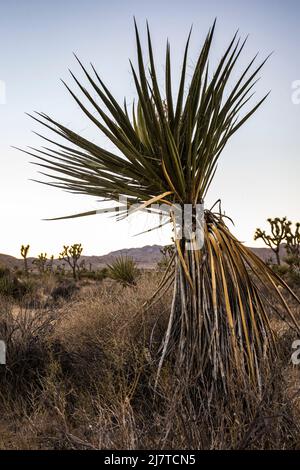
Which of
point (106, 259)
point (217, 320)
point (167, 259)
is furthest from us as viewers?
point (106, 259)

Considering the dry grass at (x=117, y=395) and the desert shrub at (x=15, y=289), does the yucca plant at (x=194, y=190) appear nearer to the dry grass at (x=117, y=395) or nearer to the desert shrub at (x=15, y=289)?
the dry grass at (x=117, y=395)

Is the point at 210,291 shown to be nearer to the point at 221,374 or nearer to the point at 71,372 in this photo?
the point at 221,374

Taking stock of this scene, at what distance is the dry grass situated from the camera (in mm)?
2625

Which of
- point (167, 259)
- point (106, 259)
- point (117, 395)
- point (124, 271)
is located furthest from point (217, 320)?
point (106, 259)

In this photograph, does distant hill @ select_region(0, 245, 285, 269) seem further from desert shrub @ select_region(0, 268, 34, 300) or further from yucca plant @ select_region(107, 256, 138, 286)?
yucca plant @ select_region(107, 256, 138, 286)

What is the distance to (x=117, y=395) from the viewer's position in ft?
10.8

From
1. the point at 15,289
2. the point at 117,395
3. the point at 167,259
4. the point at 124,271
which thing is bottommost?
the point at 117,395

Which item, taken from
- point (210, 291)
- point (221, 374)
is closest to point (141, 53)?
point (210, 291)

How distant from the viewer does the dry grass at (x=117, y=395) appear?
2.62 meters

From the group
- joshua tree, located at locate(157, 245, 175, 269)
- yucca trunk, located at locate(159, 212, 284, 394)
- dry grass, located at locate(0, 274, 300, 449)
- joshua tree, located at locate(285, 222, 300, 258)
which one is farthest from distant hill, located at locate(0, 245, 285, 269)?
yucca trunk, located at locate(159, 212, 284, 394)

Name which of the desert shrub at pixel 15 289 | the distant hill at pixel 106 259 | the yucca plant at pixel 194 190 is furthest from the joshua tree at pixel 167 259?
the distant hill at pixel 106 259

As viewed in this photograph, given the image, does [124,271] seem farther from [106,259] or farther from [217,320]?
[106,259]

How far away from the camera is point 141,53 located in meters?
3.56

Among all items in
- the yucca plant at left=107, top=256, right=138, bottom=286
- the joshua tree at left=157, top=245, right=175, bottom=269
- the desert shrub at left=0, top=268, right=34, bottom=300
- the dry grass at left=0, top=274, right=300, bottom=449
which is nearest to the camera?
the dry grass at left=0, top=274, right=300, bottom=449
